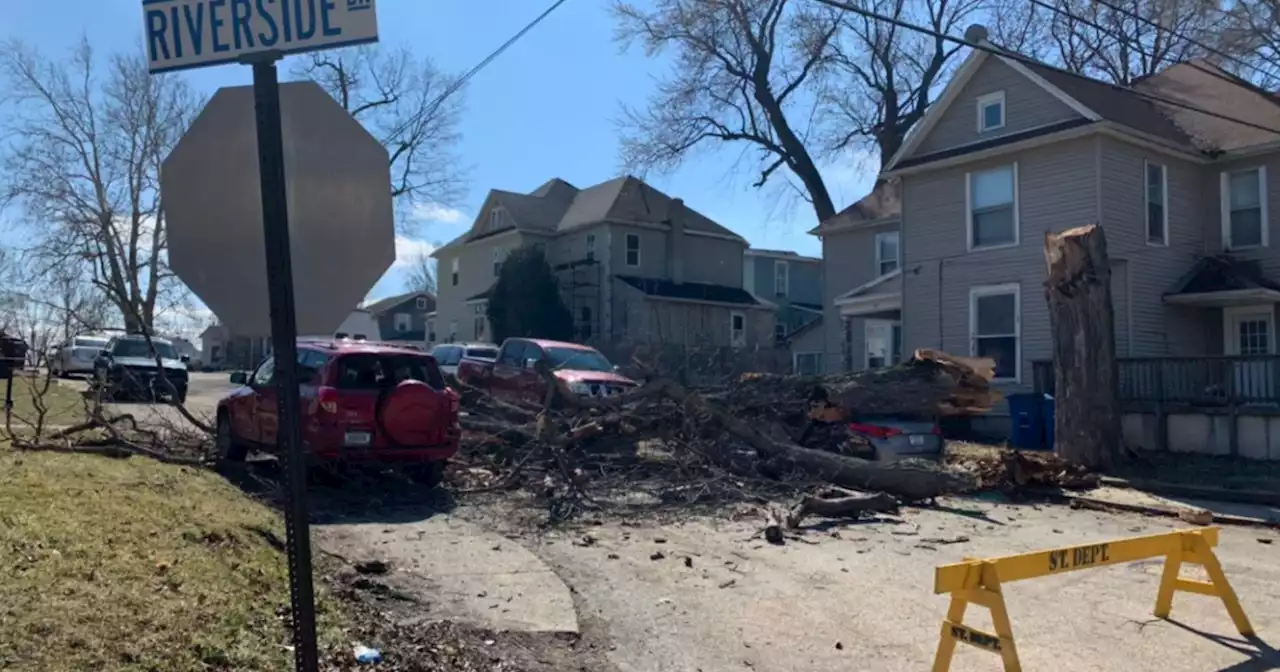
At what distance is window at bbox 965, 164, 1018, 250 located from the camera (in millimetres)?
21594

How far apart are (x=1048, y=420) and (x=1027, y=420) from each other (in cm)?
36

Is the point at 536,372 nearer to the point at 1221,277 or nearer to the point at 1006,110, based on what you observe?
the point at 1006,110

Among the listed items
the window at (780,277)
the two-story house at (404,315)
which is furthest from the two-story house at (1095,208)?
Result: the two-story house at (404,315)

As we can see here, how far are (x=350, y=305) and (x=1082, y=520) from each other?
10.0m

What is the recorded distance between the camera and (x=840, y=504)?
1122 cm

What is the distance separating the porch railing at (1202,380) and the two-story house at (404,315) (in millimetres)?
55809

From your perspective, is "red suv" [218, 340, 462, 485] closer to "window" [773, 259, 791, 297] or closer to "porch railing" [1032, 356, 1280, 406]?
"porch railing" [1032, 356, 1280, 406]

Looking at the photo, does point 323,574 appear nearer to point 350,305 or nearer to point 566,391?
point 350,305

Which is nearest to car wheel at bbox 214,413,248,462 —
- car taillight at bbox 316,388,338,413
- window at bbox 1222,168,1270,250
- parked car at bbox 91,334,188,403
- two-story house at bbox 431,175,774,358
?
car taillight at bbox 316,388,338,413

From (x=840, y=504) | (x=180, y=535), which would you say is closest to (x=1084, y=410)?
(x=840, y=504)

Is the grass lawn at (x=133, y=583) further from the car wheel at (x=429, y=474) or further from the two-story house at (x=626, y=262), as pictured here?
the two-story house at (x=626, y=262)

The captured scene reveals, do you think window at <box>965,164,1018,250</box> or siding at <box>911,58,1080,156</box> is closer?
siding at <box>911,58,1080,156</box>

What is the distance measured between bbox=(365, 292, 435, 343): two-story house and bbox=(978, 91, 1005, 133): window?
51.3 m

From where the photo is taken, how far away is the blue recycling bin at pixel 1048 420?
18016 millimetres
